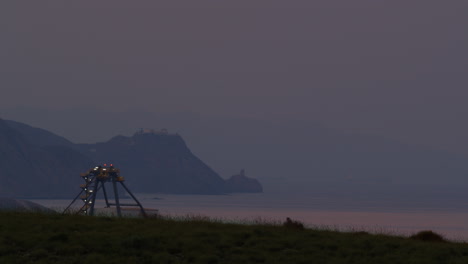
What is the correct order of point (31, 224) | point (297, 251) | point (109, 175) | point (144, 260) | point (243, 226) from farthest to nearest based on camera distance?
1. point (109, 175)
2. point (243, 226)
3. point (31, 224)
4. point (297, 251)
5. point (144, 260)

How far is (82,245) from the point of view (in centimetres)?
1614

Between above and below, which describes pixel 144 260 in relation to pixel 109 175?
below

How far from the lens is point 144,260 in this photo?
1531 cm

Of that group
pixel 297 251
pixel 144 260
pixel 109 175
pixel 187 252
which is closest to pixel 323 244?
pixel 297 251

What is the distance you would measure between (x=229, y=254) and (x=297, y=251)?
1788 millimetres

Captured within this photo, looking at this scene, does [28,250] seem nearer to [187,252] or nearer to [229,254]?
[187,252]

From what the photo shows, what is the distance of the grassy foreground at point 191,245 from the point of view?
15562 mm

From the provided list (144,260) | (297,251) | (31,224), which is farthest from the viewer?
(31,224)

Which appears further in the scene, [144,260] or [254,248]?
[254,248]

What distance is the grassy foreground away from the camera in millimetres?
15562

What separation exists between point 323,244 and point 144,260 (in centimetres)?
497

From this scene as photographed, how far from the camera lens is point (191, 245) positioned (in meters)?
16.5

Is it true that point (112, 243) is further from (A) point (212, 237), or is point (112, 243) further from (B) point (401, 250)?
(B) point (401, 250)

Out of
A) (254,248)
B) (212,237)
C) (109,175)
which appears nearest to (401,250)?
(254,248)
